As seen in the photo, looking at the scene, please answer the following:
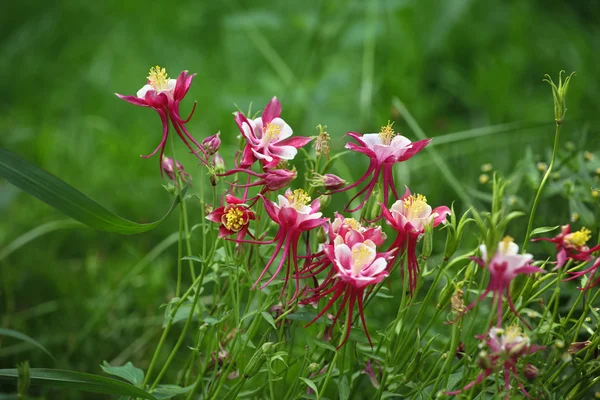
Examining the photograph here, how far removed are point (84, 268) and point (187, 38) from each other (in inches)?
56.0

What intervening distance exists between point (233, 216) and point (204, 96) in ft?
5.76

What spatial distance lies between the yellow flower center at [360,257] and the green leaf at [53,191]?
20 centimetres

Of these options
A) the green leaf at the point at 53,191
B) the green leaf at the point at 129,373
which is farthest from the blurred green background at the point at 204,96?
the green leaf at the point at 53,191

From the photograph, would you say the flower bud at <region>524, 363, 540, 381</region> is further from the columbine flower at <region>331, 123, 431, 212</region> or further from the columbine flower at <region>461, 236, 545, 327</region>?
the columbine flower at <region>331, 123, 431, 212</region>

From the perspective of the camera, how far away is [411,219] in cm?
70

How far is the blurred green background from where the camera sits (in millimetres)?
1451

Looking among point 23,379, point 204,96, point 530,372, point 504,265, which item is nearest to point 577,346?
point 530,372

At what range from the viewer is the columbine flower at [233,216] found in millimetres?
701

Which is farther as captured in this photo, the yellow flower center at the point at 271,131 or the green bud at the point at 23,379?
the yellow flower center at the point at 271,131

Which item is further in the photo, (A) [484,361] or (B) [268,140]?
(B) [268,140]

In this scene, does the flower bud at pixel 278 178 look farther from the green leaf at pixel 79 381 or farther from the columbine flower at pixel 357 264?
the green leaf at pixel 79 381

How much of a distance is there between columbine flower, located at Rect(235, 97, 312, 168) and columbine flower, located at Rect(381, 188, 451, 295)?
0.38 feet

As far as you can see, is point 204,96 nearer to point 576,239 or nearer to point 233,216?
point 233,216

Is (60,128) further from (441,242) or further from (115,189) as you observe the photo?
(441,242)
